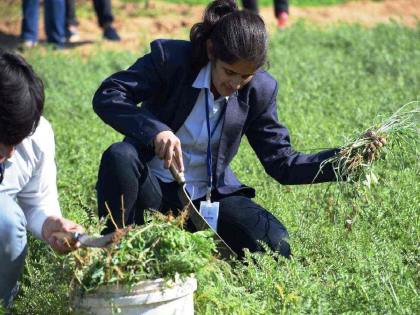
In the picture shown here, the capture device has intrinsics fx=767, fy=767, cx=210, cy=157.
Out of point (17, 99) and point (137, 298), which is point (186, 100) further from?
point (137, 298)

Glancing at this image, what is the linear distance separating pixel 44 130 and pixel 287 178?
109cm

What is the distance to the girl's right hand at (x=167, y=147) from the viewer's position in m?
2.86

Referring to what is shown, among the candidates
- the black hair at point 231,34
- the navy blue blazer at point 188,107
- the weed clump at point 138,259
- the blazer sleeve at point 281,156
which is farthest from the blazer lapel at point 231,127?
the weed clump at point 138,259

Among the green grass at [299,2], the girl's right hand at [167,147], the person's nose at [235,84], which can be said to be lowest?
the green grass at [299,2]

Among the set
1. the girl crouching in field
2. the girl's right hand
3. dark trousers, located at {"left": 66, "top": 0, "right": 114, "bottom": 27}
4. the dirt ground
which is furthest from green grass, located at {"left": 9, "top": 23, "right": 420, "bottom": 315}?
the dirt ground

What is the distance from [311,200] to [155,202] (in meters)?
1.02

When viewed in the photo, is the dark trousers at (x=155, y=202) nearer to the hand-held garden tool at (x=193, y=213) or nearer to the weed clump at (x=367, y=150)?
the hand-held garden tool at (x=193, y=213)

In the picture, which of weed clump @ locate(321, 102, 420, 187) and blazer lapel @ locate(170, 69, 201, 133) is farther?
blazer lapel @ locate(170, 69, 201, 133)

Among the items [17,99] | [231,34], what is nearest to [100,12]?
[231,34]

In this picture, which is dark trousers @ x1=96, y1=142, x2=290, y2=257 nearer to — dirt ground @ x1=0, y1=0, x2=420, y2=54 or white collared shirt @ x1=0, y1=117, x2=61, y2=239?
white collared shirt @ x1=0, y1=117, x2=61, y2=239

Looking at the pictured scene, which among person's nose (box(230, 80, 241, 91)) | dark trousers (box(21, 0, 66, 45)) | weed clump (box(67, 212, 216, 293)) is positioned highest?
person's nose (box(230, 80, 241, 91))

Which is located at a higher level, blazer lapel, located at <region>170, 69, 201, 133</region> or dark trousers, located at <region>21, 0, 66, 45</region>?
blazer lapel, located at <region>170, 69, 201, 133</region>

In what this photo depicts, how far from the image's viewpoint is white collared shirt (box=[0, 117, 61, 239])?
2.72m

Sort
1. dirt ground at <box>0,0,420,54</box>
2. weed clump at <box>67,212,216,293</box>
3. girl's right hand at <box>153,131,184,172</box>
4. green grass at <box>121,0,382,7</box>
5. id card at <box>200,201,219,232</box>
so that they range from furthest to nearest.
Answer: green grass at <box>121,0,382,7</box> → dirt ground at <box>0,0,420,54</box> → id card at <box>200,201,219,232</box> → girl's right hand at <box>153,131,184,172</box> → weed clump at <box>67,212,216,293</box>
